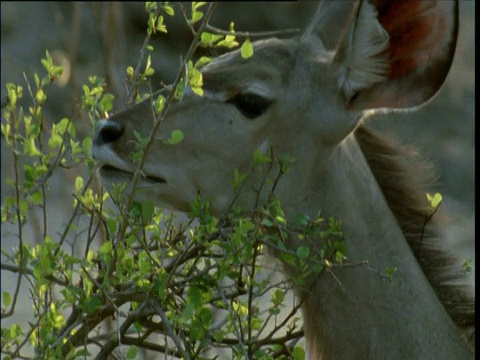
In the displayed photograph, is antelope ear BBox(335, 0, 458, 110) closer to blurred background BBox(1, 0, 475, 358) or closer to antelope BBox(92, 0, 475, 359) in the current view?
antelope BBox(92, 0, 475, 359)

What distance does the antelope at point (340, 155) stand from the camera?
3.35m

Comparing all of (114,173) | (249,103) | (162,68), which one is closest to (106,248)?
(114,173)

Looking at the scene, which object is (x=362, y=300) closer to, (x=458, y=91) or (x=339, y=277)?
(x=339, y=277)

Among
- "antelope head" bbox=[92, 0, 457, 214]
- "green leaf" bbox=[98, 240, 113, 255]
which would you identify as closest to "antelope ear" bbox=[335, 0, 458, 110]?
"antelope head" bbox=[92, 0, 457, 214]

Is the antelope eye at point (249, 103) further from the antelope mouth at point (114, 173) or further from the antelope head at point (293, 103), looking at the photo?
the antelope mouth at point (114, 173)

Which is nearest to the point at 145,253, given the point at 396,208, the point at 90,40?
the point at 396,208

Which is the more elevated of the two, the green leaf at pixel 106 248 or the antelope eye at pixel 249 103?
the antelope eye at pixel 249 103

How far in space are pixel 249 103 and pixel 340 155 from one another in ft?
0.95

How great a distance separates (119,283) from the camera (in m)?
3.18

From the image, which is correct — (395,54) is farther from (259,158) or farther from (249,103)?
(259,158)

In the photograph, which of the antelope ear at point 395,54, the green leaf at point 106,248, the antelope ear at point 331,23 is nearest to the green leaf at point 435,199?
the antelope ear at point 395,54

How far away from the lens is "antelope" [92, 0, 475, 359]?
3.35m

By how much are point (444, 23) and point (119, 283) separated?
1.10m

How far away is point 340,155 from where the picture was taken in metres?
3.49
